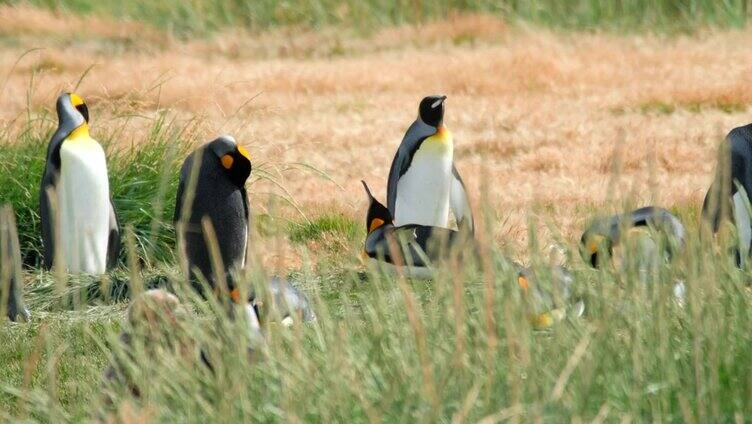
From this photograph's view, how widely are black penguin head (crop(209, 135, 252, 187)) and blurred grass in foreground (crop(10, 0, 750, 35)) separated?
9.04 metres

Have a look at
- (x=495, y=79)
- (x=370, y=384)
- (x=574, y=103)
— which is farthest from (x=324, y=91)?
(x=370, y=384)

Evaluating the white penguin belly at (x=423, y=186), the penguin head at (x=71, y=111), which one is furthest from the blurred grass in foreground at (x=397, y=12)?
the penguin head at (x=71, y=111)

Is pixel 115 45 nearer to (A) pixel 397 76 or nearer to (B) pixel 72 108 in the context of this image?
(A) pixel 397 76

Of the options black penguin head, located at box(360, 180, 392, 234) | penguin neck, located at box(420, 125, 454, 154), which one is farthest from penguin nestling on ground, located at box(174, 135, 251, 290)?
penguin neck, located at box(420, 125, 454, 154)

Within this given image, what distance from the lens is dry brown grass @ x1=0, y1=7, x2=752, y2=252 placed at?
7391 mm

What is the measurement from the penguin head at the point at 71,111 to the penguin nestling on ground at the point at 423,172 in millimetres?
1395

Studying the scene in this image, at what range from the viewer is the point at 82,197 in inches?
221

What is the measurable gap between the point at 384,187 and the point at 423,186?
1490 millimetres

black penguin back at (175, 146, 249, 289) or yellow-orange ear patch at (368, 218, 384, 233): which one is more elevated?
black penguin back at (175, 146, 249, 289)

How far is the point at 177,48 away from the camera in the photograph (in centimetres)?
1366

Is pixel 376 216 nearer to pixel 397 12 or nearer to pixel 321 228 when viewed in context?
pixel 321 228

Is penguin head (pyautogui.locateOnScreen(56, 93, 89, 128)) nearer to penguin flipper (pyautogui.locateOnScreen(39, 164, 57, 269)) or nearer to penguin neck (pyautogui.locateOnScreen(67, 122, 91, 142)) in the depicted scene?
penguin neck (pyautogui.locateOnScreen(67, 122, 91, 142))

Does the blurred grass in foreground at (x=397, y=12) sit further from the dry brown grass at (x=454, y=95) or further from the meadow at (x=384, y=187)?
the dry brown grass at (x=454, y=95)

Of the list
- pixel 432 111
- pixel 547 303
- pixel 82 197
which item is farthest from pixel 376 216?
pixel 547 303
